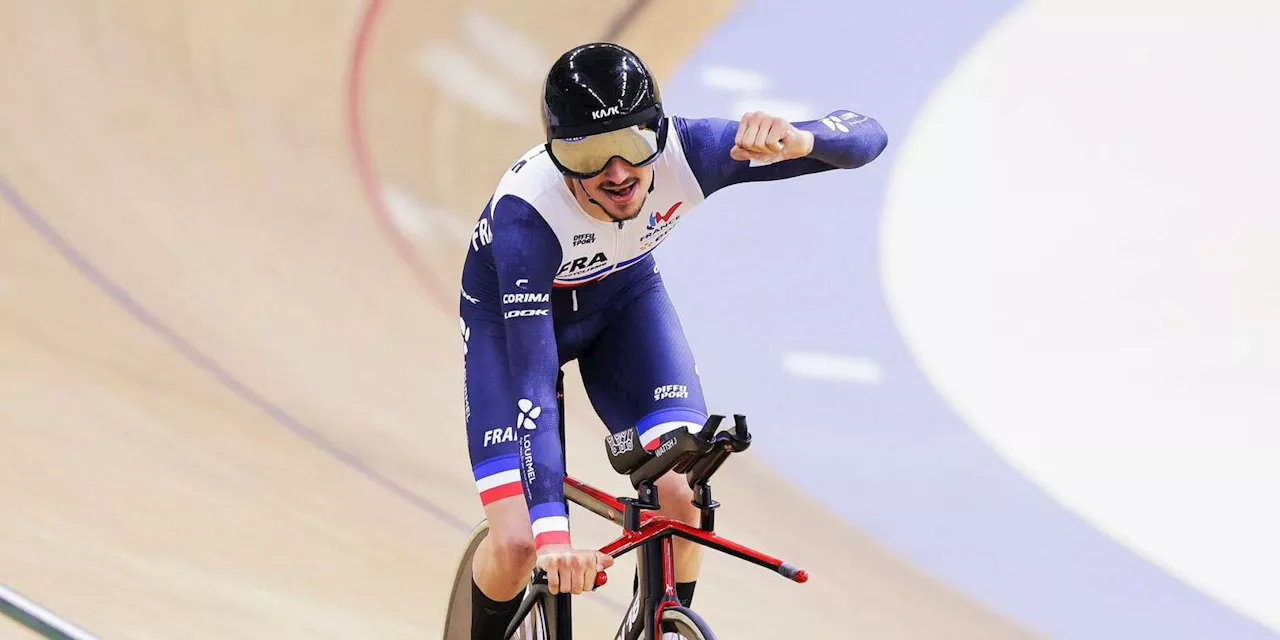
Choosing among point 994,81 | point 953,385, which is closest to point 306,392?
point 953,385

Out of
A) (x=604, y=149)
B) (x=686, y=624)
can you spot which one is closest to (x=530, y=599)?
(x=686, y=624)

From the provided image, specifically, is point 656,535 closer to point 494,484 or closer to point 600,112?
point 494,484

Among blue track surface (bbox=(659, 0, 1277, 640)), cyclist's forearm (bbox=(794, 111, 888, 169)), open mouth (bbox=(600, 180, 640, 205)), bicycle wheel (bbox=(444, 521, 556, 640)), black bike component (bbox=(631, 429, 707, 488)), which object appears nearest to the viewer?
black bike component (bbox=(631, 429, 707, 488))

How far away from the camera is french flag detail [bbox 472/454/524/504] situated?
3.00 m

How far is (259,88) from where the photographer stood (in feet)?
20.2

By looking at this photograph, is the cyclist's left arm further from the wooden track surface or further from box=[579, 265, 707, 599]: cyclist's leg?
the wooden track surface

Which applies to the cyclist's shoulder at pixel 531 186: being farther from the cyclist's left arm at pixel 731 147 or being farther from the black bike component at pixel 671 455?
the black bike component at pixel 671 455

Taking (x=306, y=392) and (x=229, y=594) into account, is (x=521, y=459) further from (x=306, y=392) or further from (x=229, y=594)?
(x=306, y=392)

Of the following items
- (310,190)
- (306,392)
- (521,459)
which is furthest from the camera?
(310,190)

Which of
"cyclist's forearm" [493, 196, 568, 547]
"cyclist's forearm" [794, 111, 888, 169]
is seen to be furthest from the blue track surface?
"cyclist's forearm" [493, 196, 568, 547]

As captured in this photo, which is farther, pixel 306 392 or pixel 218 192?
pixel 218 192

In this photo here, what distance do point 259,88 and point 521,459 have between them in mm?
4035

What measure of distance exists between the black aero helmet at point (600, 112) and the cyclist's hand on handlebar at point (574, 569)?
0.72 metres

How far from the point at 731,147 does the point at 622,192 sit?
340 millimetres
